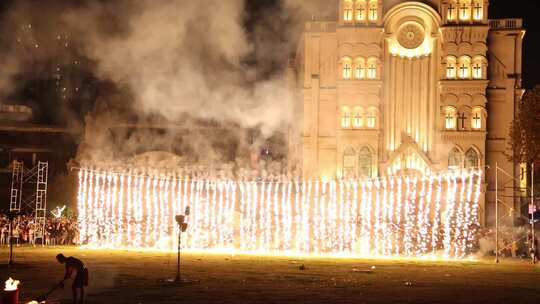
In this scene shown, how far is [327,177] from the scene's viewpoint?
49.9 metres

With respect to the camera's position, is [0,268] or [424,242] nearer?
[0,268]

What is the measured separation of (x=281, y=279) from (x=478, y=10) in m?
35.1

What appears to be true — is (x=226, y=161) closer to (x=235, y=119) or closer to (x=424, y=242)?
(x=235, y=119)

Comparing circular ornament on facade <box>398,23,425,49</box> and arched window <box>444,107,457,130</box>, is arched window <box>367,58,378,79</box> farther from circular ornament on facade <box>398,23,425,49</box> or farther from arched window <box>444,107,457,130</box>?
arched window <box>444,107,457,130</box>

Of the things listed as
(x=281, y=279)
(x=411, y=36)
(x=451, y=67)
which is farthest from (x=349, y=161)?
(x=281, y=279)

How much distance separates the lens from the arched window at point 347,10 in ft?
166

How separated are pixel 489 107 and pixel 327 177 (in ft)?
44.8

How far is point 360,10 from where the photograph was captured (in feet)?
166

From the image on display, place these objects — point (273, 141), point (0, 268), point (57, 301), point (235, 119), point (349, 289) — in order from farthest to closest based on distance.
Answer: point (273, 141), point (235, 119), point (0, 268), point (349, 289), point (57, 301)

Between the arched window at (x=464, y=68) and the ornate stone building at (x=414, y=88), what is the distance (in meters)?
0.07

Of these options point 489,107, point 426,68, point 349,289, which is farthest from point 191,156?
point 349,289

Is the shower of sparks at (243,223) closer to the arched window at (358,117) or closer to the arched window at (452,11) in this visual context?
the arched window at (358,117)

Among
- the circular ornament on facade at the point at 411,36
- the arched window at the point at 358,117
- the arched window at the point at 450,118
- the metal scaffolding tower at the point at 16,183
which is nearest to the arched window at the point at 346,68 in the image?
the arched window at the point at 358,117

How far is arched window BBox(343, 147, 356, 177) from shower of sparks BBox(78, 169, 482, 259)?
9.56 m
